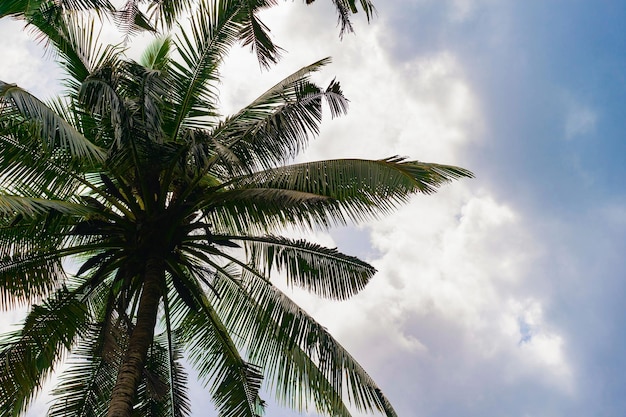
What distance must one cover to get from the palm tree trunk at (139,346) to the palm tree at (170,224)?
0.02m

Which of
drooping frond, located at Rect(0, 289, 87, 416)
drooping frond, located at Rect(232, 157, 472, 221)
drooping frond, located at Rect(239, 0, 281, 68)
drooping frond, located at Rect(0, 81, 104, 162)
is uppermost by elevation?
drooping frond, located at Rect(239, 0, 281, 68)

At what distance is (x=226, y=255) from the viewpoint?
365 inches

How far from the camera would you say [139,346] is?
785cm

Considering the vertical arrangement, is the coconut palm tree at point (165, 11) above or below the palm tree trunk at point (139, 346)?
above

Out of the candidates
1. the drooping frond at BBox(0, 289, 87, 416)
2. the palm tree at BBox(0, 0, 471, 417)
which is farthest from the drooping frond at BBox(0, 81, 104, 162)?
the drooping frond at BBox(0, 289, 87, 416)

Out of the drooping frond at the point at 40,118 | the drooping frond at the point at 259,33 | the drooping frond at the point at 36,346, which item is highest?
the drooping frond at the point at 259,33

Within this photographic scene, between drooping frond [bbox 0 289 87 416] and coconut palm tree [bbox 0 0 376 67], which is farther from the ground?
coconut palm tree [bbox 0 0 376 67]

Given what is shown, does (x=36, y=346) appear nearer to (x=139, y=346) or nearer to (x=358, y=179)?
(x=139, y=346)

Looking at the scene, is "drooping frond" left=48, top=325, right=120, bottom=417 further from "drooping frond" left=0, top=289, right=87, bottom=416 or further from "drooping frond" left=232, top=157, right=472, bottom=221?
"drooping frond" left=232, top=157, right=472, bottom=221

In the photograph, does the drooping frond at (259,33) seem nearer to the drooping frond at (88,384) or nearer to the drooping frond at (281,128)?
the drooping frond at (281,128)

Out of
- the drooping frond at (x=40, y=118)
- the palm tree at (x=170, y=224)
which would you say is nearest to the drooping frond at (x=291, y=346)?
the palm tree at (x=170, y=224)

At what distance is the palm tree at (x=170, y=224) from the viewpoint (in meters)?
7.97

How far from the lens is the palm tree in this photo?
7.97 metres

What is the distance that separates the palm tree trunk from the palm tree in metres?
0.02
